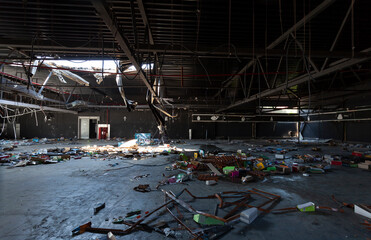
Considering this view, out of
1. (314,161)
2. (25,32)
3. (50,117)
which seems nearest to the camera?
(25,32)

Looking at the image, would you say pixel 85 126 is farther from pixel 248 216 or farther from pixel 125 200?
pixel 248 216

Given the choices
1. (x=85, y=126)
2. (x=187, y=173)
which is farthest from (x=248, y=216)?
(x=85, y=126)

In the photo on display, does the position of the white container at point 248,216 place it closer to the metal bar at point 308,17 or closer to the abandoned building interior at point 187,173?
the abandoned building interior at point 187,173

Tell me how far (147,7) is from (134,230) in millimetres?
5119

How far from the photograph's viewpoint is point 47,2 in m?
4.24

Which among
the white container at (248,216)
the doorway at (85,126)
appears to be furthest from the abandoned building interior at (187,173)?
the doorway at (85,126)

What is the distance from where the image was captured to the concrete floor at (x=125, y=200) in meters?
2.33

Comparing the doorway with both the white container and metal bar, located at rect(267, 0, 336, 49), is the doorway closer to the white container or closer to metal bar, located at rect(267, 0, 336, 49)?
metal bar, located at rect(267, 0, 336, 49)

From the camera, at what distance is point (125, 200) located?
3.36 meters

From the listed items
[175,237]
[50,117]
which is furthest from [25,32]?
[50,117]

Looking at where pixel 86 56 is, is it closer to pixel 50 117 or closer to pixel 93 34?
pixel 93 34

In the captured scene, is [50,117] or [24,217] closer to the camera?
[24,217]

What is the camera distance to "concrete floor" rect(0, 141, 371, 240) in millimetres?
2330

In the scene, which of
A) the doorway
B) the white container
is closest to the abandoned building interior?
the white container
